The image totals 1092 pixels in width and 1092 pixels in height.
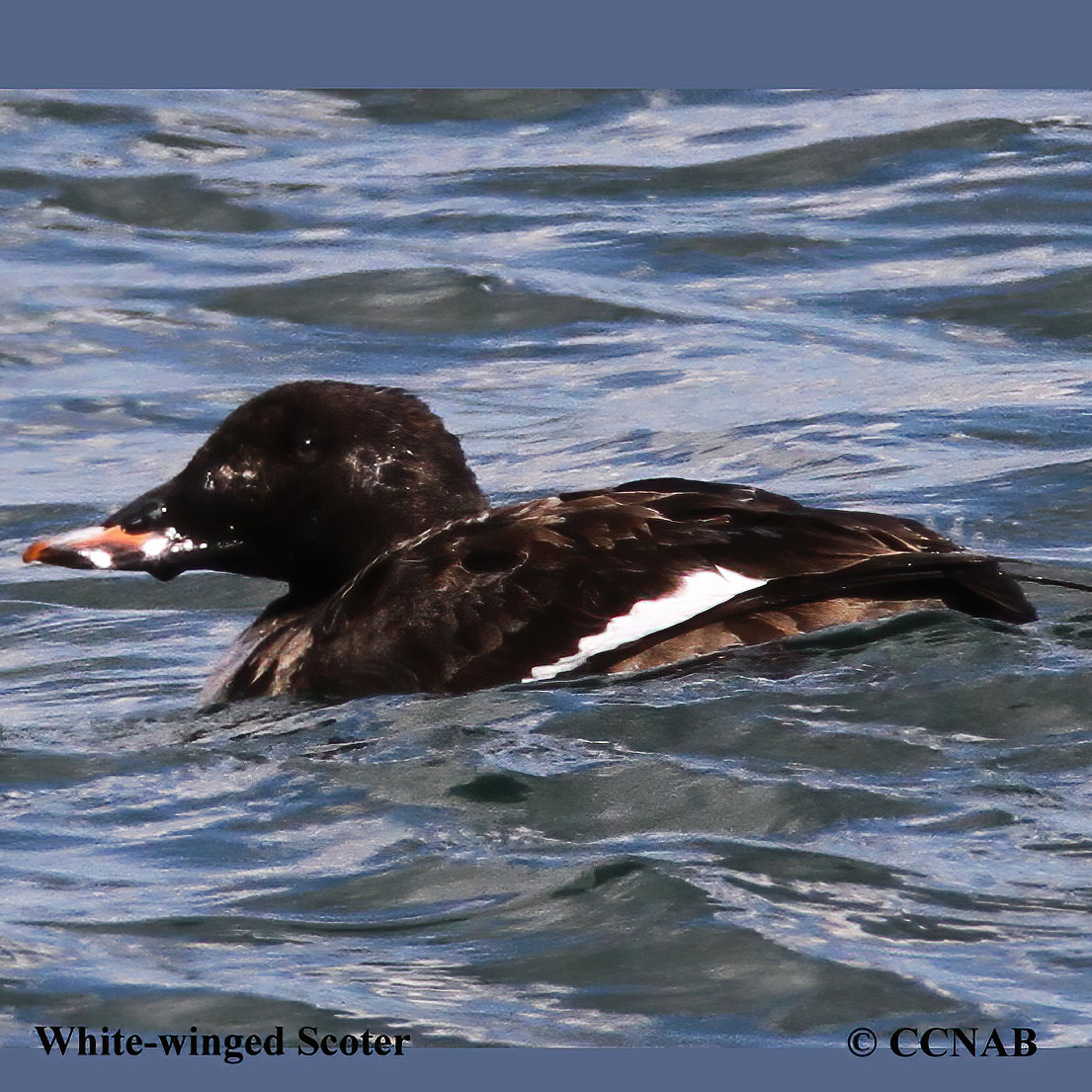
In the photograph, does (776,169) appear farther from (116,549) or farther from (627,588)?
(627,588)

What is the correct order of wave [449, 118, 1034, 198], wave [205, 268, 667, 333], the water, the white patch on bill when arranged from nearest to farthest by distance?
the water < the white patch on bill < wave [205, 268, 667, 333] < wave [449, 118, 1034, 198]

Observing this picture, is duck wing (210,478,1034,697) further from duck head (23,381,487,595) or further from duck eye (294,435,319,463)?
duck eye (294,435,319,463)

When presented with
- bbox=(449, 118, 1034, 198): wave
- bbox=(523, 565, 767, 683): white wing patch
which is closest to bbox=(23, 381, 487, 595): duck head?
bbox=(523, 565, 767, 683): white wing patch

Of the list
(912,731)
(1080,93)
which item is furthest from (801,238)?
(912,731)

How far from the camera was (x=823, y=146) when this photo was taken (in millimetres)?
14016

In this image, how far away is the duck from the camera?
5.88 m

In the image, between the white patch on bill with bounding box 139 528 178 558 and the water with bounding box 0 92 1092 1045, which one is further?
the white patch on bill with bounding box 139 528 178 558

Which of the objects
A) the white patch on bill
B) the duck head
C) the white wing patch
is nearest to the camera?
the white wing patch

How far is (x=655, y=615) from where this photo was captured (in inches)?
231

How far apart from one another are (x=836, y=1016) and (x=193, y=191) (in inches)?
415

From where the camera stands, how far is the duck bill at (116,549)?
652cm

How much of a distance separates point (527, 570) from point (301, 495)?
2.96 ft

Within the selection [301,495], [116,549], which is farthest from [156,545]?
[301,495]

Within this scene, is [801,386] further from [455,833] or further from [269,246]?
[455,833]
